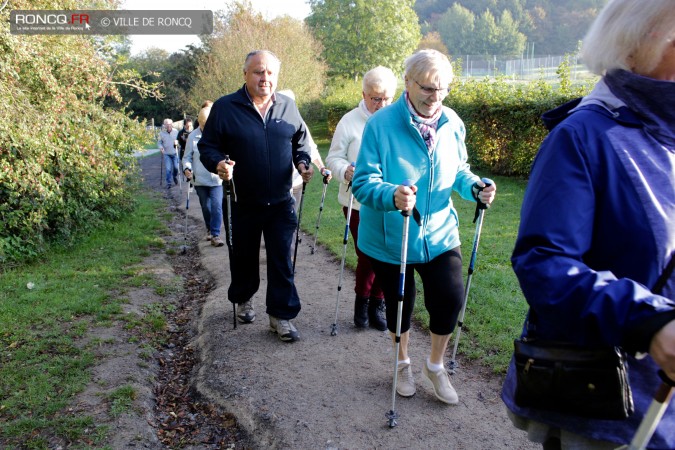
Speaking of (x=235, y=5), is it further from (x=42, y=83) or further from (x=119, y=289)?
(x=119, y=289)

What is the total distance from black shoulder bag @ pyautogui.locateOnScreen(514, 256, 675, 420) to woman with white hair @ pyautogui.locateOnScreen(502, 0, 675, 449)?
0.01 m

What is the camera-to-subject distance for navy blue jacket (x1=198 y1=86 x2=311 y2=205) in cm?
482

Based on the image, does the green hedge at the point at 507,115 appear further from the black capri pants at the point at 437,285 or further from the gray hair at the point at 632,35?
the gray hair at the point at 632,35

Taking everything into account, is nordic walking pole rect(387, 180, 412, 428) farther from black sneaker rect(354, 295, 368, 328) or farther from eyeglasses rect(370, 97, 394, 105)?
eyeglasses rect(370, 97, 394, 105)

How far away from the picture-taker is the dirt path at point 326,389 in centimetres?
351

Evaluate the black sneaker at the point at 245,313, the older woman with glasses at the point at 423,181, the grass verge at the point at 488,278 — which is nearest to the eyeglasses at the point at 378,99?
the older woman with glasses at the point at 423,181

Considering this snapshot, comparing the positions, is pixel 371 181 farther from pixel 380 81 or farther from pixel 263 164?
pixel 380 81

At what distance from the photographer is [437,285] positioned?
11.5 feet

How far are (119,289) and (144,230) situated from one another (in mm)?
3675

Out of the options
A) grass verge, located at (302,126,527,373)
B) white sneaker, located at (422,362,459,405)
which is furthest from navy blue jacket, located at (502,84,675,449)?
grass verge, located at (302,126,527,373)

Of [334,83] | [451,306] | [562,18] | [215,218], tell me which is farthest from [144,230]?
[562,18]

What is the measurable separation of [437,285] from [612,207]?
2.07 metres

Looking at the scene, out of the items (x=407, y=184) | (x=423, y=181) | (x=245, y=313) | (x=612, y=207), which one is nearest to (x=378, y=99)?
(x=423, y=181)

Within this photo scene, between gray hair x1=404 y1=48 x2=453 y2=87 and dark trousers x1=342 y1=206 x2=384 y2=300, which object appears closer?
gray hair x1=404 y1=48 x2=453 y2=87
